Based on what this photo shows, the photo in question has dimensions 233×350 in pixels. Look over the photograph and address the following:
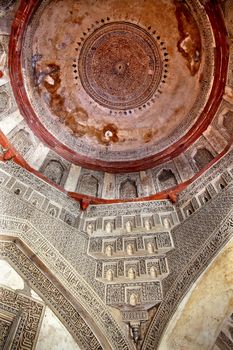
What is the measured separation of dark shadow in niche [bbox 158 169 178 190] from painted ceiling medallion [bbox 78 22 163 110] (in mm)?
2411

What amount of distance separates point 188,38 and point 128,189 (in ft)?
14.0

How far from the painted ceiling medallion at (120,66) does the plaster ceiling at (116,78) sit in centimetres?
3

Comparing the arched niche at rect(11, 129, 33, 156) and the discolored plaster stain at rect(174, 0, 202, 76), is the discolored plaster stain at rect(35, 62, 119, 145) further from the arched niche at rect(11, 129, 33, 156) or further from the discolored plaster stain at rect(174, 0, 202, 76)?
the discolored plaster stain at rect(174, 0, 202, 76)

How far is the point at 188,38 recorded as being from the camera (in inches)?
331

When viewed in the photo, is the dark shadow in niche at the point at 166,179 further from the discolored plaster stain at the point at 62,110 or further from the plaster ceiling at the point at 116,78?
the discolored plaster stain at the point at 62,110

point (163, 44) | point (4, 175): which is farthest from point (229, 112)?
point (4, 175)

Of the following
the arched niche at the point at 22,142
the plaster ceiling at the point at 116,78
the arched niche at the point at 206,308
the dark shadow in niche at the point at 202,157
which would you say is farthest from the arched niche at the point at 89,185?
the arched niche at the point at 206,308

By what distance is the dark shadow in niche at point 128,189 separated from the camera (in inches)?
317

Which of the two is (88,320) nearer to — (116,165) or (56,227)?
(56,227)

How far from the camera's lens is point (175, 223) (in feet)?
21.3

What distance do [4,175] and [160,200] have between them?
3.38m

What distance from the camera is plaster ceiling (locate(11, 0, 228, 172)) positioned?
8117mm

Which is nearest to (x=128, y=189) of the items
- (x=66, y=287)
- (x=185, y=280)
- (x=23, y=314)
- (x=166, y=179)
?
(x=166, y=179)

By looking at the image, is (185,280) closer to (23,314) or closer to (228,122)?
(23,314)
